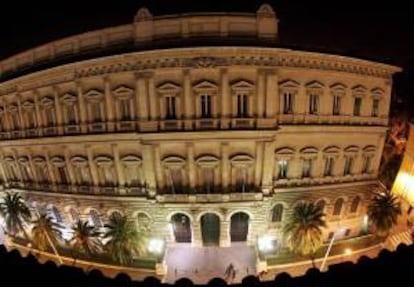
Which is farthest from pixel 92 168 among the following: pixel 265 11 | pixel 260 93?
pixel 265 11

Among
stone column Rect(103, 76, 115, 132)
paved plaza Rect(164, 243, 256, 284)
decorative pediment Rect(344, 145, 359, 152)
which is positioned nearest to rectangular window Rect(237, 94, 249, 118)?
decorative pediment Rect(344, 145, 359, 152)

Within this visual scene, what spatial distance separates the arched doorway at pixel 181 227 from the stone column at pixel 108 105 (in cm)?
794

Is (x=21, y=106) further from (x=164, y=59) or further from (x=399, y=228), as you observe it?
(x=399, y=228)

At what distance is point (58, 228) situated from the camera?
33.1 m

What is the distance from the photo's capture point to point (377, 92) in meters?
30.5

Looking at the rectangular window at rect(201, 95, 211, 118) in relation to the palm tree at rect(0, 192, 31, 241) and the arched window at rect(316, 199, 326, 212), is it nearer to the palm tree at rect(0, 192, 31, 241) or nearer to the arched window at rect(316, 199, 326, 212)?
the arched window at rect(316, 199, 326, 212)

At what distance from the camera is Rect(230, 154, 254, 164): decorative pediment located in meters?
28.4

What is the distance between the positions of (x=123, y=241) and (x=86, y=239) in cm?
287

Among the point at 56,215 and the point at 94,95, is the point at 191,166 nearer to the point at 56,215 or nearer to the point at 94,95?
the point at 94,95

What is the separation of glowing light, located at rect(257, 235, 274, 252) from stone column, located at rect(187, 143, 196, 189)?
6259mm

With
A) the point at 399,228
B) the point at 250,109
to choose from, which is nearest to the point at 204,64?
the point at 250,109

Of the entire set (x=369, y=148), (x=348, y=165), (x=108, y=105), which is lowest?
(x=348, y=165)

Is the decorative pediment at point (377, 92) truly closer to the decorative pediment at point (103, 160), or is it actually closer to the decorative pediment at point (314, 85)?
the decorative pediment at point (314, 85)

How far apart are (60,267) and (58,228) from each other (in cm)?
2919
